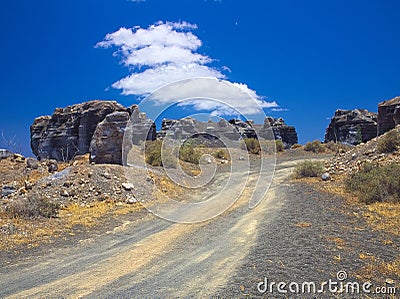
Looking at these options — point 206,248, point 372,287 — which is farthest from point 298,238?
point 372,287

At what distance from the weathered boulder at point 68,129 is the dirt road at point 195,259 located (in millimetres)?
23366

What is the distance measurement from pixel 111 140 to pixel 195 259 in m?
12.5

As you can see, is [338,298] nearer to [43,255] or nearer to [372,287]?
[372,287]

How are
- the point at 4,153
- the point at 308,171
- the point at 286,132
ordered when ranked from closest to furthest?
the point at 308,171 → the point at 4,153 → the point at 286,132

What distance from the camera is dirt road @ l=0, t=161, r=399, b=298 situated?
16.9 feet

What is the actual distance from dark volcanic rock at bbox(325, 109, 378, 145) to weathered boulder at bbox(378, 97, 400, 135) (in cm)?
1689

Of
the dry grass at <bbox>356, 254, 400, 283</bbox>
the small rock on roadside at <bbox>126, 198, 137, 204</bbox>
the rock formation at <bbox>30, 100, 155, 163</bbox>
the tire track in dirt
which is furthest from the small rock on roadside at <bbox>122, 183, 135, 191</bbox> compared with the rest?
the rock formation at <bbox>30, 100, 155, 163</bbox>

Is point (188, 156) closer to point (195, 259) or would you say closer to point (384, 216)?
point (384, 216)

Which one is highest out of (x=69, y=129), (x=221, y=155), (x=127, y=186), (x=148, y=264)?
(x=69, y=129)

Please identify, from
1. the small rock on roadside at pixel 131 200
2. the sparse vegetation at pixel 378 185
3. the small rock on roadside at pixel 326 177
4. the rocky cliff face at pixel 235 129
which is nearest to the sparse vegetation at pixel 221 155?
the rocky cliff face at pixel 235 129

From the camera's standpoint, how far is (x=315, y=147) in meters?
38.1

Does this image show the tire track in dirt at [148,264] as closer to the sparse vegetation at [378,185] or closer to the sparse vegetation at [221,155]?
the sparse vegetation at [378,185]

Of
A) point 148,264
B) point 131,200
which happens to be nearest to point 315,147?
point 131,200

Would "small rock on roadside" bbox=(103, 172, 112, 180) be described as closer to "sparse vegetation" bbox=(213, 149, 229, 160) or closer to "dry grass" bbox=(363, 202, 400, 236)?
"dry grass" bbox=(363, 202, 400, 236)
